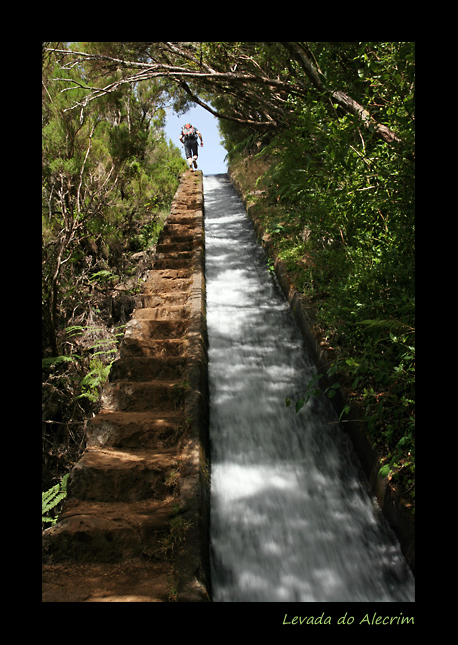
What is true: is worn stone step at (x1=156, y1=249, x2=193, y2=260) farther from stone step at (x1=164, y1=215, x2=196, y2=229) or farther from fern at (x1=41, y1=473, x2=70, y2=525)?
fern at (x1=41, y1=473, x2=70, y2=525)

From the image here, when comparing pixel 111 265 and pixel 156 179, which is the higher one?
pixel 156 179

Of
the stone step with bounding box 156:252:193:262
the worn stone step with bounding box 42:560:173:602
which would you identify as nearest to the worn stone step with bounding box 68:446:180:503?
the worn stone step with bounding box 42:560:173:602

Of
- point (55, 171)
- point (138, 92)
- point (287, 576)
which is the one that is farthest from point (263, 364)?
point (138, 92)

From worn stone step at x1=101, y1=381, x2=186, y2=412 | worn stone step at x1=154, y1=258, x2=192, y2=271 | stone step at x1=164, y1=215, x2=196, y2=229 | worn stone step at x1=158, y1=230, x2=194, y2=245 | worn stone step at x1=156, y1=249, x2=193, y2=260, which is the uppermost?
stone step at x1=164, y1=215, x2=196, y2=229

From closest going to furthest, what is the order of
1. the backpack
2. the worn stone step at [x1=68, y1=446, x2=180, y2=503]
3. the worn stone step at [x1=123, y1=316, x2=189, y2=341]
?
the worn stone step at [x1=68, y1=446, x2=180, y2=503] < the worn stone step at [x1=123, y1=316, x2=189, y2=341] < the backpack

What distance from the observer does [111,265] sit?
8602 mm

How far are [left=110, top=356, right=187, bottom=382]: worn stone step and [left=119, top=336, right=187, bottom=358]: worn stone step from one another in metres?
0.22

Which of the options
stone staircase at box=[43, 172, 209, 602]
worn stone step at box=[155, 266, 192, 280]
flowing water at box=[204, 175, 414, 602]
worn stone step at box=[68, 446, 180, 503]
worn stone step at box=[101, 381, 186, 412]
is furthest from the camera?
worn stone step at box=[155, 266, 192, 280]

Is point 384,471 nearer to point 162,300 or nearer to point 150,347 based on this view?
point 150,347

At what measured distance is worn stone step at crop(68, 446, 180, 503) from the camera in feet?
10.3

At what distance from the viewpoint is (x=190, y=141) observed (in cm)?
1486
